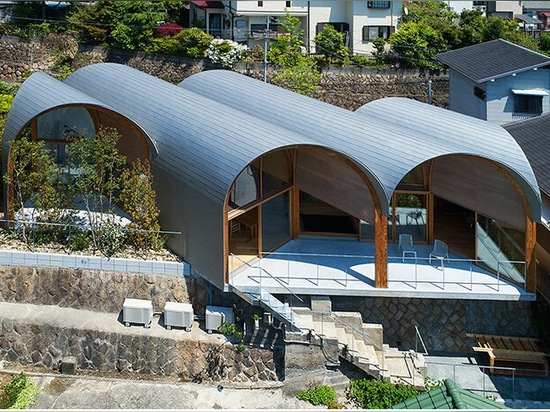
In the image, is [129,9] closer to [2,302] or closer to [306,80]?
[306,80]

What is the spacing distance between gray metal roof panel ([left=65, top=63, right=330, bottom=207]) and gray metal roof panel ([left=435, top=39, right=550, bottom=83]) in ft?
42.5

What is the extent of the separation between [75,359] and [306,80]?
20582 millimetres

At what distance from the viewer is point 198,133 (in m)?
19.3

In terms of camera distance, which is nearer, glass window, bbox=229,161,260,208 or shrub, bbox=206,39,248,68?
glass window, bbox=229,161,260,208

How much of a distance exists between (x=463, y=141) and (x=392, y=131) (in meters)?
1.80

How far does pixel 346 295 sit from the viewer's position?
18406 mm

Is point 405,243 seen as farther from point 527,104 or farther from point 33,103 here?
point 527,104

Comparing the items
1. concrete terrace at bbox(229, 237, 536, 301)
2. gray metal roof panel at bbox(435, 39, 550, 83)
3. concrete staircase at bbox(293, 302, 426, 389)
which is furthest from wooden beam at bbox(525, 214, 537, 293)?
gray metal roof panel at bbox(435, 39, 550, 83)

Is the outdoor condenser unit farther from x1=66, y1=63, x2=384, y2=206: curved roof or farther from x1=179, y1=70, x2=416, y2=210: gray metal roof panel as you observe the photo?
x1=179, y1=70, x2=416, y2=210: gray metal roof panel

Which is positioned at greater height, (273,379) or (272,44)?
(272,44)

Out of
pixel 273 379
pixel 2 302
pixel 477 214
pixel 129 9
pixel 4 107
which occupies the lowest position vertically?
pixel 273 379

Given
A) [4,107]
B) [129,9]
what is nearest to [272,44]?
[129,9]

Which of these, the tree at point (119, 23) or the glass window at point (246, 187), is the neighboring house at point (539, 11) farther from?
the glass window at point (246, 187)

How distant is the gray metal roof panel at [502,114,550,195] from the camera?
2065cm
